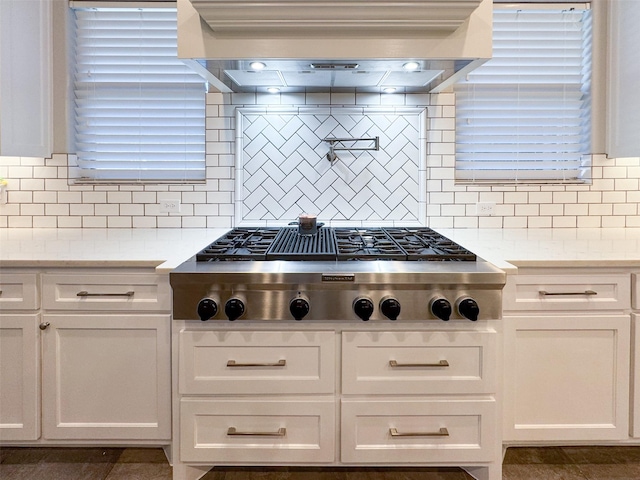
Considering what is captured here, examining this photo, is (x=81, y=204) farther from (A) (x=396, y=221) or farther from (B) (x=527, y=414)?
(B) (x=527, y=414)

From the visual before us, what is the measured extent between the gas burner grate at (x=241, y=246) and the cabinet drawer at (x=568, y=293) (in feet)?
3.14

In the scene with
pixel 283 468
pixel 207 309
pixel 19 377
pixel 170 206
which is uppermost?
pixel 170 206

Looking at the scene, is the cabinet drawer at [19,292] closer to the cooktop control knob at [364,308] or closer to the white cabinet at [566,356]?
the cooktop control knob at [364,308]

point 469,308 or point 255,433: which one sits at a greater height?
point 469,308

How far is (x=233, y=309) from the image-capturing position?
1560 millimetres

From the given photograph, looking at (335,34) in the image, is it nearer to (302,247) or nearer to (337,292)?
(302,247)

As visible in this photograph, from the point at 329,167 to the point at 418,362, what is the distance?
1.28 metres

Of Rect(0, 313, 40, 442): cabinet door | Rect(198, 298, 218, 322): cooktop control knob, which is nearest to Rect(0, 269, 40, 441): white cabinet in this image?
Rect(0, 313, 40, 442): cabinet door

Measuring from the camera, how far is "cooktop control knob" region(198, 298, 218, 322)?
157cm

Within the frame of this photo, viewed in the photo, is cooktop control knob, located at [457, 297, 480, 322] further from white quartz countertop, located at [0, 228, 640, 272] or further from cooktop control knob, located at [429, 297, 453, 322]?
white quartz countertop, located at [0, 228, 640, 272]

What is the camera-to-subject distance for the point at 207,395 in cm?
166

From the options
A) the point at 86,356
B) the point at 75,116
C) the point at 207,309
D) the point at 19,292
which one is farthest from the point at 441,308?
the point at 75,116

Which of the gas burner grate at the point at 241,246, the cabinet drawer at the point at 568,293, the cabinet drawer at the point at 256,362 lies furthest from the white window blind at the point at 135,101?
the cabinet drawer at the point at 568,293

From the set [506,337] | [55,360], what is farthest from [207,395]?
[506,337]
